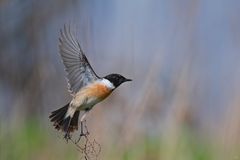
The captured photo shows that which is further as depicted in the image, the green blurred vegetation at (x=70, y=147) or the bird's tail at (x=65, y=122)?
the green blurred vegetation at (x=70, y=147)

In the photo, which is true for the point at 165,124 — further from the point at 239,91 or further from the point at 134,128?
the point at 239,91

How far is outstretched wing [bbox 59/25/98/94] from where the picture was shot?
5.43 ft

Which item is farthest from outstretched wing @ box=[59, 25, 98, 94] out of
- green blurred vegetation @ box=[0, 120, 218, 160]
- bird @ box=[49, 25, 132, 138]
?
green blurred vegetation @ box=[0, 120, 218, 160]

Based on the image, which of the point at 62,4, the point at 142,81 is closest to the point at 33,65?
the point at 62,4

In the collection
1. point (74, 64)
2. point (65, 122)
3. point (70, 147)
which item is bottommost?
point (70, 147)

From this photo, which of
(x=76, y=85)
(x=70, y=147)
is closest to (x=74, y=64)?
(x=76, y=85)

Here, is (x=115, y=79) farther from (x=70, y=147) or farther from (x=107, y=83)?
(x=70, y=147)

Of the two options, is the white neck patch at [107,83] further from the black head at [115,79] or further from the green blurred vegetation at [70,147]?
the green blurred vegetation at [70,147]

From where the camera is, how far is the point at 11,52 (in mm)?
2215

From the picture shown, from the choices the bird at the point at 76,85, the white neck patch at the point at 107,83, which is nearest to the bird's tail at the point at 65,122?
the bird at the point at 76,85

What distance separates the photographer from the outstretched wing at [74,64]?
165 cm

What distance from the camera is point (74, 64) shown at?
1655 mm

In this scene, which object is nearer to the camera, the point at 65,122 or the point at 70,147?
the point at 65,122

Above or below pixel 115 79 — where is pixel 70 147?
below
